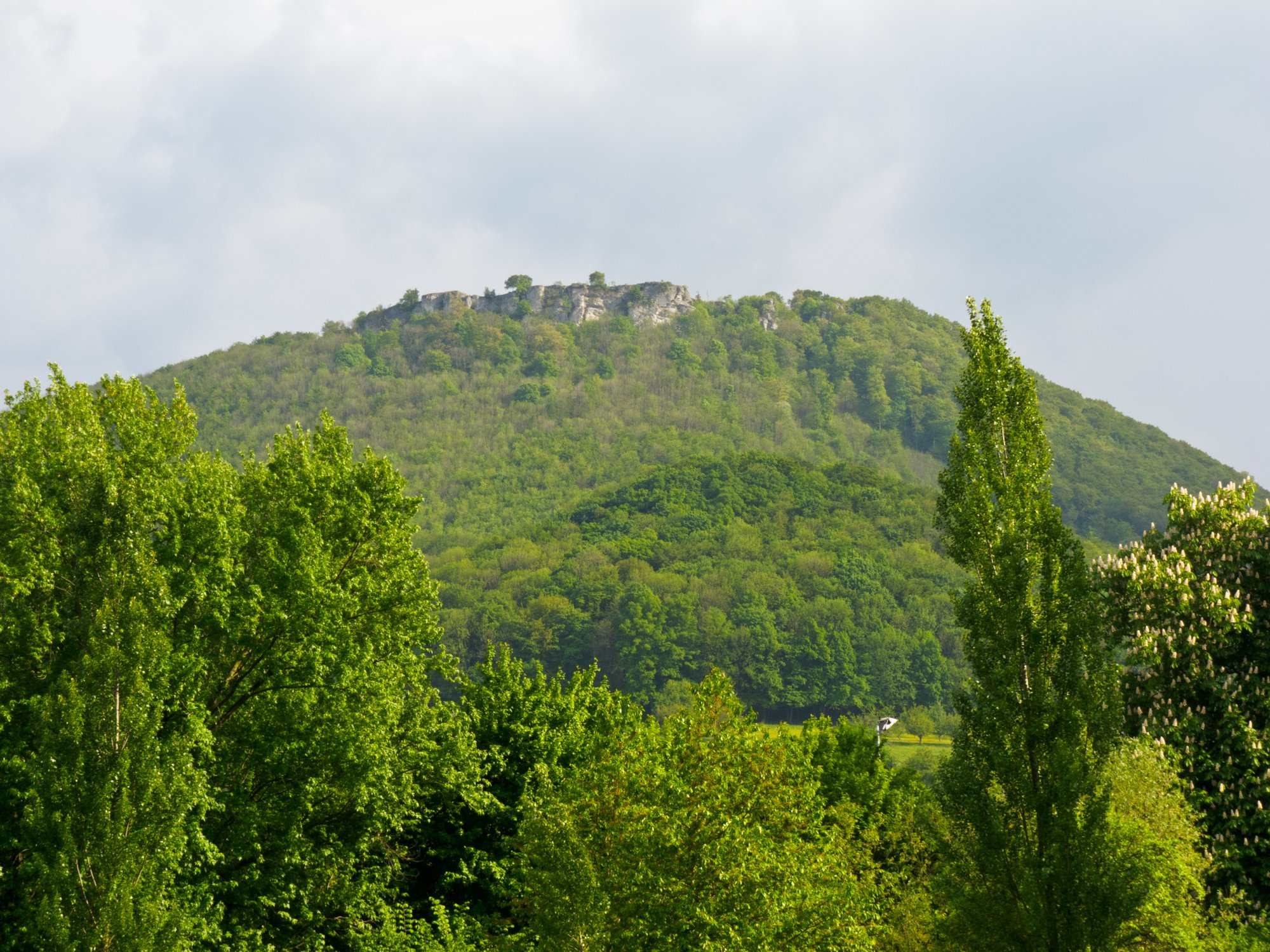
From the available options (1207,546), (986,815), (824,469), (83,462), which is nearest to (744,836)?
(986,815)

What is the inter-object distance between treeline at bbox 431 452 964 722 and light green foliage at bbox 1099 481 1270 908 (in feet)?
323

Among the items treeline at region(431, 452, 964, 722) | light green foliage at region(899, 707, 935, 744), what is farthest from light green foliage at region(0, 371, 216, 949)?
treeline at region(431, 452, 964, 722)

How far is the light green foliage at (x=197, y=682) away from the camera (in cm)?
1753

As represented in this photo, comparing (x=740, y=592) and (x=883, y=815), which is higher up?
(x=740, y=592)

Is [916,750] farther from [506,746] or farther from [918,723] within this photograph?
[506,746]

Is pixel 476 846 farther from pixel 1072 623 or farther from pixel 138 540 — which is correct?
pixel 1072 623

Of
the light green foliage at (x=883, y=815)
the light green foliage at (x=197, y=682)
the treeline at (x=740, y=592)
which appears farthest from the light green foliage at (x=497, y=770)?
the treeline at (x=740, y=592)

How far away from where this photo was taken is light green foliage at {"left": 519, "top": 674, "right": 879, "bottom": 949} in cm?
1797

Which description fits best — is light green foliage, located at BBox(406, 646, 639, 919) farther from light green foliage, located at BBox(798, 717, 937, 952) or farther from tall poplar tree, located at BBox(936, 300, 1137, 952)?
tall poplar tree, located at BBox(936, 300, 1137, 952)

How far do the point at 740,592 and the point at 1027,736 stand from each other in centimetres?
13710

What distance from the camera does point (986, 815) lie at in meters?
17.9

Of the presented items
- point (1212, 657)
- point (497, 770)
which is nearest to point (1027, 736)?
point (1212, 657)

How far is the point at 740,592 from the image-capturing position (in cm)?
15450

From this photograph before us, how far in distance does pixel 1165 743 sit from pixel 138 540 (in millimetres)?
21185
